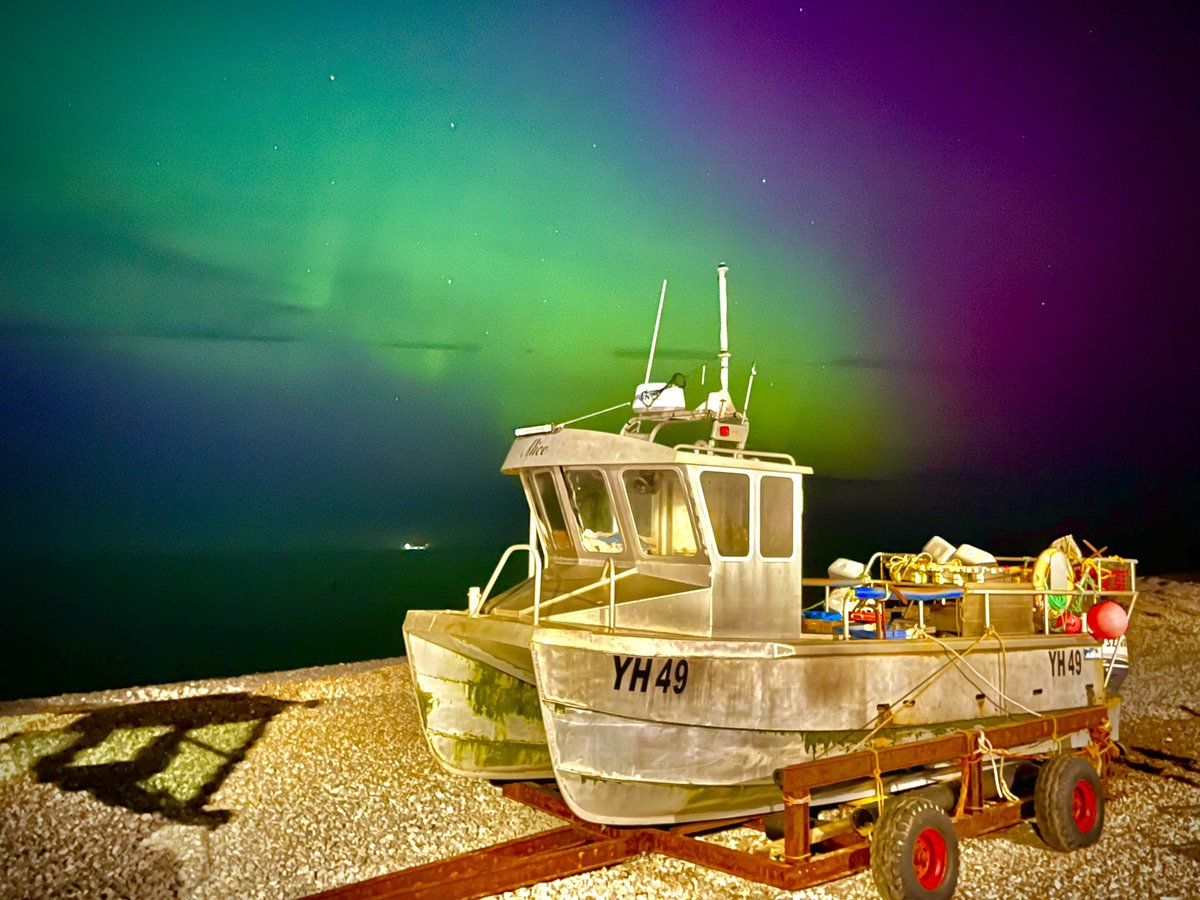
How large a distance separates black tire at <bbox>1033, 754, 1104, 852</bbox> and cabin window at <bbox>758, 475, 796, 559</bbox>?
2736 mm

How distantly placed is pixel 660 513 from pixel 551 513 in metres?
1.17

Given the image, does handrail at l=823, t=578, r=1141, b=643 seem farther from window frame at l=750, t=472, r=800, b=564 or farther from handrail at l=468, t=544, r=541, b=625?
handrail at l=468, t=544, r=541, b=625

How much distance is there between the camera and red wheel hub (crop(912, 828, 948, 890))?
6602mm


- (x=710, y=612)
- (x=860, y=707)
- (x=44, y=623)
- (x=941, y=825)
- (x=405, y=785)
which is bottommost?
(x=44, y=623)

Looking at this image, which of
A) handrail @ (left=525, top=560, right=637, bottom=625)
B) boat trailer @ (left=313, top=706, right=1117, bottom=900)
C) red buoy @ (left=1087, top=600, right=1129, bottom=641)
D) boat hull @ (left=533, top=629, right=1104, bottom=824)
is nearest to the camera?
boat trailer @ (left=313, top=706, right=1117, bottom=900)

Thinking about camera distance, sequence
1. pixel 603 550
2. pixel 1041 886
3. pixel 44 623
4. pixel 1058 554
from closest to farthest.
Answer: pixel 1041 886
pixel 603 550
pixel 1058 554
pixel 44 623

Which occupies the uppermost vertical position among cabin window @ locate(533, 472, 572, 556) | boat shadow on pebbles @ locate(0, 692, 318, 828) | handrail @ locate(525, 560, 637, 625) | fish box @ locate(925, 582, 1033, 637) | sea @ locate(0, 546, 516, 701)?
cabin window @ locate(533, 472, 572, 556)

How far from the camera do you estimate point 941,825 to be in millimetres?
6633

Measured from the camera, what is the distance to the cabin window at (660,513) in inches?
294

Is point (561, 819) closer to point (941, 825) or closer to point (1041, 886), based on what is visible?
point (941, 825)

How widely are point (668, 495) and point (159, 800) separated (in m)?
5.25

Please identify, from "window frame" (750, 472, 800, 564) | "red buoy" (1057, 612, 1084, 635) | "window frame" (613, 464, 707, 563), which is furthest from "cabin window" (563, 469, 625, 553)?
"red buoy" (1057, 612, 1084, 635)

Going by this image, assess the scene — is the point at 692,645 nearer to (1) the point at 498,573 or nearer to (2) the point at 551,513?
(1) the point at 498,573

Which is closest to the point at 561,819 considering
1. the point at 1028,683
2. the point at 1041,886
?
the point at 1041,886
